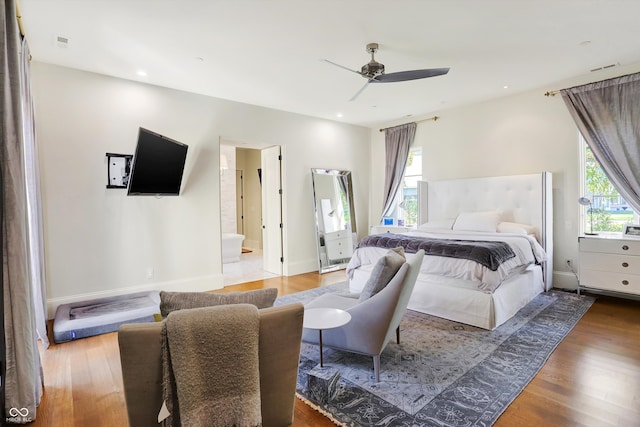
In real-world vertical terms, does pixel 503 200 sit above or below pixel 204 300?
above

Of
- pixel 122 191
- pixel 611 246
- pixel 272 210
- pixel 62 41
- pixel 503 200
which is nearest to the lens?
pixel 62 41

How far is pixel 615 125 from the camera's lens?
159 inches

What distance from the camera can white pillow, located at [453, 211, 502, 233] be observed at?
4.72 meters

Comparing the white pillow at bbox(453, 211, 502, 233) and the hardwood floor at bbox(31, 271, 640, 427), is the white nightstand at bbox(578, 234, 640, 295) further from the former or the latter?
the white pillow at bbox(453, 211, 502, 233)

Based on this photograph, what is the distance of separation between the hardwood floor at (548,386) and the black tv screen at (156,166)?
1727mm

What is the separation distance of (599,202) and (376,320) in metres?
4.13

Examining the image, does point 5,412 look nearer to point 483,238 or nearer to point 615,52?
point 483,238

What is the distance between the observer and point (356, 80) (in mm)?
4301

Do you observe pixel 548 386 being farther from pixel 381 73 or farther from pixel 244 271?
pixel 244 271

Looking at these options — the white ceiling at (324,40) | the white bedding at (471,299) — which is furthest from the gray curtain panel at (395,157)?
the white bedding at (471,299)

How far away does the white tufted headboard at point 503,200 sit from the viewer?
452 centimetres

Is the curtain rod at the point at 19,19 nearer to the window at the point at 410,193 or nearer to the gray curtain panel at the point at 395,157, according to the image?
the gray curtain panel at the point at 395,157

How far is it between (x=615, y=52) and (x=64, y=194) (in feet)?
21.3

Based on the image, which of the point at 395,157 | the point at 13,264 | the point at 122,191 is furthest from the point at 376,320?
the point at 395,157
